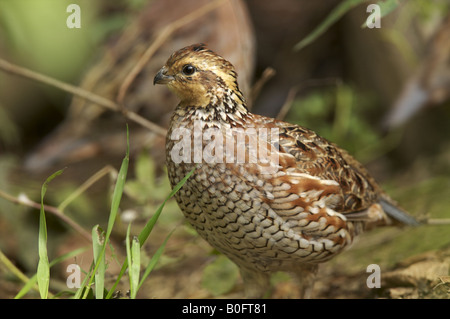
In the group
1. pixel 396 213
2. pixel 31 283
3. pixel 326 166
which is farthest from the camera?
pixel 396 213

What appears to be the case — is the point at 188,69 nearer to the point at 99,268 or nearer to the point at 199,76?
the point at 199,76

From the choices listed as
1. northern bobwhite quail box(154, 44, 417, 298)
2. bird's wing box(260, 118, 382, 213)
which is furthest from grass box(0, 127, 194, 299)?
bird's wing box(260, 118, 382, 213)

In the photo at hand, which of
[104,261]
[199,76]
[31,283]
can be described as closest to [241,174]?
[199,76]

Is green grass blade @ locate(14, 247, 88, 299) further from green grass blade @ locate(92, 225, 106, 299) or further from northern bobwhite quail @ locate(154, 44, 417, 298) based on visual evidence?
northern bobwhite quail @ locate(154, 44, 417, 298)

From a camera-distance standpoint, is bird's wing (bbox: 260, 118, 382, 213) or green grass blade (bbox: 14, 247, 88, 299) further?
bird's wing (bbox: 260, 118, 382, 213)

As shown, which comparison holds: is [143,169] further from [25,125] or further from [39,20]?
[25,125]

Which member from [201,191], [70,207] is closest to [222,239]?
[201,191]

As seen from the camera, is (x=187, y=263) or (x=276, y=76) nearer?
(x=187, y=263)
